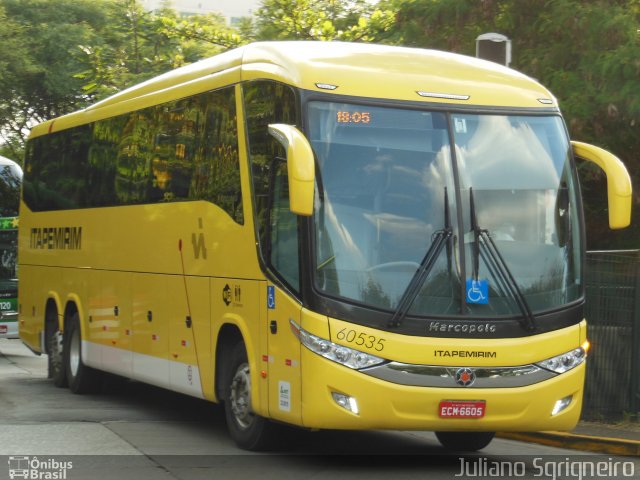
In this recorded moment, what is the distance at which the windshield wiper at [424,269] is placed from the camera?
9977mm

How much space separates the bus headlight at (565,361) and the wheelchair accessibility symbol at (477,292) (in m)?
0.69

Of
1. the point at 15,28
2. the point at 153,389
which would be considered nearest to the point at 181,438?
the point at 153,389

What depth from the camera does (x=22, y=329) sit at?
765 inches

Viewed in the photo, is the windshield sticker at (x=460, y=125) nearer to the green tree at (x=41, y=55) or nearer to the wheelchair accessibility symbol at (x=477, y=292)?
the wheelchair accessibility symbol at (x=477, y=292)

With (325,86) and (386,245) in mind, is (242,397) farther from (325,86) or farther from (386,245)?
(325,86)

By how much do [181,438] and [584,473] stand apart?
151 inches

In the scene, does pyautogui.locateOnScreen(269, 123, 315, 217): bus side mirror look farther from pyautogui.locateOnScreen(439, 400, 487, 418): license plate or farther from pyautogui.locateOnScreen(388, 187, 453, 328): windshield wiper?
pyautogui.locateOnScreen(439, 400, 487, 418): license plate

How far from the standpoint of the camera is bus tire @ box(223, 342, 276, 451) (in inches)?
441

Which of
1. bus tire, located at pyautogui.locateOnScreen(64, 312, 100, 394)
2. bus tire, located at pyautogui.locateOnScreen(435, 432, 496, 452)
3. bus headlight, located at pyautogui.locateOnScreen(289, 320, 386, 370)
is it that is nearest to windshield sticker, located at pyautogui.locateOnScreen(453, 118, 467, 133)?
bus headlight, located at pyautogui.locateOnScreen(289, 320, 386, 370)

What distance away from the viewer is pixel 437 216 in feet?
33.8

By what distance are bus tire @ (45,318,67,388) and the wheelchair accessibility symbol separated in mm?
8671

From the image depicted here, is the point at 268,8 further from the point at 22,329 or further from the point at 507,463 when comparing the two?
the point at 507,463

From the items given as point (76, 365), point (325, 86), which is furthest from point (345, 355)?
point (76, 365)

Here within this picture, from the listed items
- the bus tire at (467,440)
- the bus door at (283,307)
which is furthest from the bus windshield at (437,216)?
the bus tire at (467,440)
